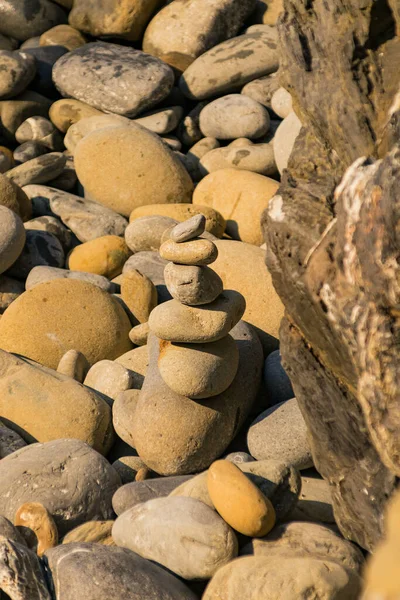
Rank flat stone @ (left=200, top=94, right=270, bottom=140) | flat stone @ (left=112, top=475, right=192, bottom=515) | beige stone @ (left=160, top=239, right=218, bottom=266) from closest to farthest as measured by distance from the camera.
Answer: flat stone @ (left=112, top=475, right=192, bottom=515) → beige stone @ (left=160, top=239, right=218, bottom=266) → flat stone @ (left=200, top=94, right=270, bottom=140)

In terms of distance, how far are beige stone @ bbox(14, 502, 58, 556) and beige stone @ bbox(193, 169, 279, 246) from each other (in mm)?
3669

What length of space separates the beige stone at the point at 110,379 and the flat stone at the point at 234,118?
3.75 metres

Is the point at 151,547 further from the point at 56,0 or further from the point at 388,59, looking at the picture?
the point at 56,0

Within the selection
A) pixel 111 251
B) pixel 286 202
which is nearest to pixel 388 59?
pixel 286 202

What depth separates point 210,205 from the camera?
287 inches

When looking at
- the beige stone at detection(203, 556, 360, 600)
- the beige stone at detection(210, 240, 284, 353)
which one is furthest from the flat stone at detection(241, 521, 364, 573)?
the beige stone at detection(210, 240, 284, 353)

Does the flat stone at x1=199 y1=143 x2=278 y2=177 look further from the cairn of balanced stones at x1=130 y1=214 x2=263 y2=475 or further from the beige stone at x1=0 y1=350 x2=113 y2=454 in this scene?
the beige stone at x1=0 y1=350 x2=113 y2=454

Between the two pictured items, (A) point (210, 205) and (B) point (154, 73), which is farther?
(B) point (154, 73)

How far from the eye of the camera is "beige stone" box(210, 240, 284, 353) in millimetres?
5531

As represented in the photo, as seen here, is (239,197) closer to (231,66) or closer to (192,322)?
(231,66)

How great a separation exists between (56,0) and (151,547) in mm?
8541

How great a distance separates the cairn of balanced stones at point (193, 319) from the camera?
4.40m

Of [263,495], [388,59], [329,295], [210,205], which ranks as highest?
[388,59]

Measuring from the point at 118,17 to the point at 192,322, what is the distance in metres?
6.27
